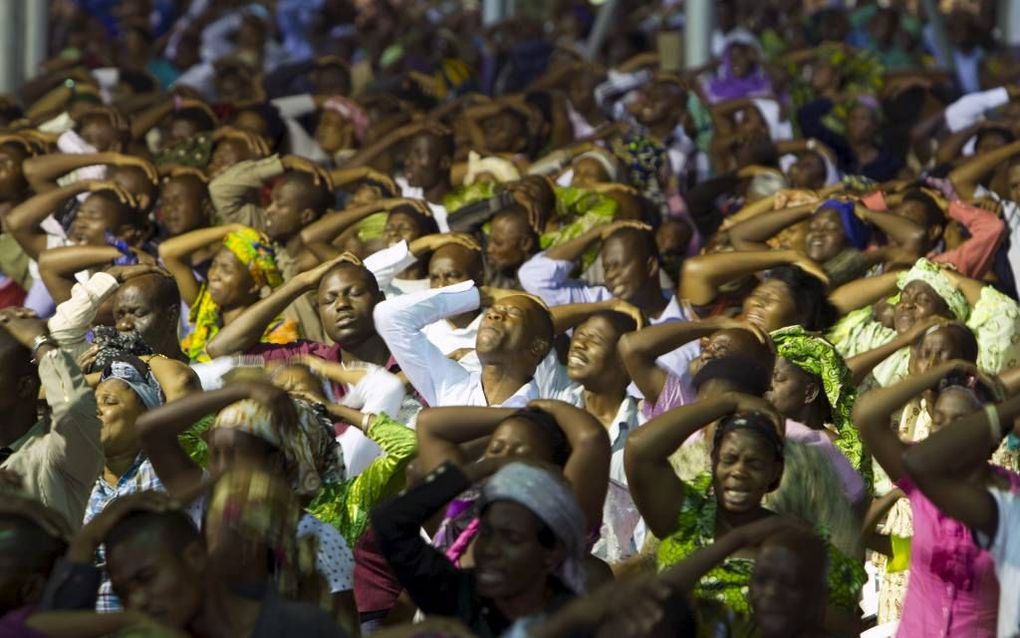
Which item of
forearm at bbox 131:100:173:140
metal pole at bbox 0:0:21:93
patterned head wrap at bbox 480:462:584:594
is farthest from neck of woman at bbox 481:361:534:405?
metal pole at bbox 0:0:21:93

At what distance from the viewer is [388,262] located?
9.85m

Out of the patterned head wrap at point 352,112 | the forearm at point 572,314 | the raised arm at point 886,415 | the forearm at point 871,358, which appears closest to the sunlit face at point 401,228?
the forearm at point 572,314

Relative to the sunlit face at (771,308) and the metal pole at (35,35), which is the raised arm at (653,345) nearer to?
the sunlit face at (771,308)

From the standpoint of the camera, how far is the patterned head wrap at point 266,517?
5.98 metres

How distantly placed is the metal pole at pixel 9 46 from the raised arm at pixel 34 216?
468cm

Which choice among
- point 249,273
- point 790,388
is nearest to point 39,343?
point 790,388

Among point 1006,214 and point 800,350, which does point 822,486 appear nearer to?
point 800,350

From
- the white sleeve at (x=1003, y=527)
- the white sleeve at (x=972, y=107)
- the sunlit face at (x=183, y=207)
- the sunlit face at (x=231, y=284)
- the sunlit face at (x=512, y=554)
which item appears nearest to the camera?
the sunlit face at (x=512, y=554)

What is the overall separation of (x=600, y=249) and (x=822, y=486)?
3915 millimetres

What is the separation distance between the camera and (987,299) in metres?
9.61

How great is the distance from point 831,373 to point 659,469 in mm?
1779

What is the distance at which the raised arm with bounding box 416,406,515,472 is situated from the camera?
696 centimetres

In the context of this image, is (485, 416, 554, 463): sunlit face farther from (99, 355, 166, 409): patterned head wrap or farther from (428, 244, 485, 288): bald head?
(428, 244, 485, 288): bald head

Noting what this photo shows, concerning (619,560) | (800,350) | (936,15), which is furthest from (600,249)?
(936,15)
